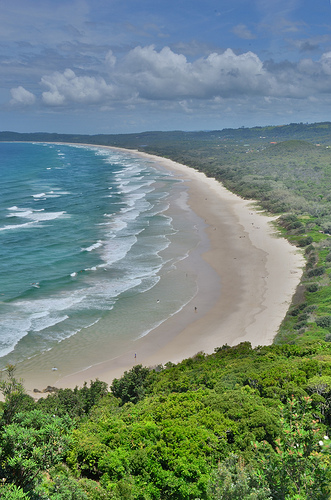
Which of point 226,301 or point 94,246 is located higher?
point 94,246

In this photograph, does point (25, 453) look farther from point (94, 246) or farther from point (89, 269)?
point (94, 246)

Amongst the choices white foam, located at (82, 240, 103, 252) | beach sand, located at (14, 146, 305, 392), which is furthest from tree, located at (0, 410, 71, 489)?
white foam, located at (82, 240, 103, 252)

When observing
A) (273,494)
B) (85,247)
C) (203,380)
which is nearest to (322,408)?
(203,380)

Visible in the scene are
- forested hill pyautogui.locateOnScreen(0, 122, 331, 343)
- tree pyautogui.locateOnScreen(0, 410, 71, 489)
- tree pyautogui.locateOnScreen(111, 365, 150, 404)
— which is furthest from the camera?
forested hill pyautogui.locateOnScreen(0, 122, 331, 343)

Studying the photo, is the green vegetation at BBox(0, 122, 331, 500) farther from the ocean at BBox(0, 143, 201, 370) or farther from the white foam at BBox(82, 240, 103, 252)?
the white foam at BBox(82, 240, 103, 252)

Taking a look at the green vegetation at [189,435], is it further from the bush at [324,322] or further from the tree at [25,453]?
the bush at [324,322]

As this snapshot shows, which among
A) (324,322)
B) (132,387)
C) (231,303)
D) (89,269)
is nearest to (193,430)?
(132,387)
